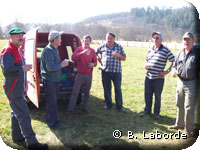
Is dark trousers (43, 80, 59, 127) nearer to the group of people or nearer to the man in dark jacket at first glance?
the group of people

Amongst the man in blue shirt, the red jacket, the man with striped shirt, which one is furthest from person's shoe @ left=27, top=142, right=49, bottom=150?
the man with striped shirt

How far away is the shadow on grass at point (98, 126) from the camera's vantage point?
3.48 meters

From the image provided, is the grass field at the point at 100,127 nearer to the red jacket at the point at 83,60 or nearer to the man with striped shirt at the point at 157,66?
the man with striped shirt at the point at 157,66

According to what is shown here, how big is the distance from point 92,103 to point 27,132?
269cm

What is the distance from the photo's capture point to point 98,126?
4176 millimetres

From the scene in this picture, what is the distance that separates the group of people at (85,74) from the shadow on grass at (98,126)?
8.0 inches

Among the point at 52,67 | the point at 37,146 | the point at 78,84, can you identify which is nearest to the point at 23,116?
the point at 37,146

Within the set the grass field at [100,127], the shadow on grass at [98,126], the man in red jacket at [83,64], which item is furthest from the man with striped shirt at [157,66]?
the man in red jacket at [83,64]

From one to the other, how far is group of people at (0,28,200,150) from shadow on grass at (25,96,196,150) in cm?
20

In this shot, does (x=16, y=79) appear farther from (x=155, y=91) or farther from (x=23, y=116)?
(x=155, y=91)

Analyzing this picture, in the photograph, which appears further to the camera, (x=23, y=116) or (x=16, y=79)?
(x=23, y=116)

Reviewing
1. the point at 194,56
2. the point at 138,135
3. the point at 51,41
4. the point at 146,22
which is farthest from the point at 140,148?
the point at 146,22

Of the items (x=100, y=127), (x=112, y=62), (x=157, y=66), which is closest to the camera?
(x=100, y=127)

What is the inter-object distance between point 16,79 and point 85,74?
1.96 m
